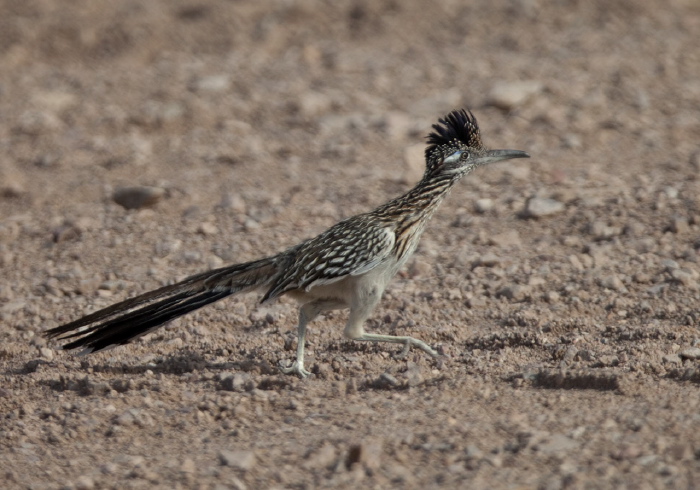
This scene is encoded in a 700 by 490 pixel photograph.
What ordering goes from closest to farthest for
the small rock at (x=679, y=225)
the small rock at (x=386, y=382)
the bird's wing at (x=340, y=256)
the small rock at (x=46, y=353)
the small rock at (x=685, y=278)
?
the small rock at (x=386, y=382) < the bird's wing at (x=340, y=256) < the small rock at (x=46, y=353) < the small rock at (x=685, y=278) < the small rock at (x=679, y=225)

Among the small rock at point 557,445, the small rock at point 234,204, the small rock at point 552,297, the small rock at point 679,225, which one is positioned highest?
the small rock at point 234,204

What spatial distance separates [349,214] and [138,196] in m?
1.97

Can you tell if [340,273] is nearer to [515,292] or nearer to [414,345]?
[414,345]

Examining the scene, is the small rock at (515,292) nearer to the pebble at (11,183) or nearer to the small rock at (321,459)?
the small rock at (321,459)

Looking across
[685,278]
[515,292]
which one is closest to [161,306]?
[515,292]

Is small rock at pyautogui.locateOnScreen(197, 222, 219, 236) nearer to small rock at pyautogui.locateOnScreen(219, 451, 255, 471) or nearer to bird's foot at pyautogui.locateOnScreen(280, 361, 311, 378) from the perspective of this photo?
bird's foot at pyautogui.locateOnScreen(280, 361, 311, 378)

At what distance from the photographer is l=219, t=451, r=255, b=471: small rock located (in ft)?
17.1

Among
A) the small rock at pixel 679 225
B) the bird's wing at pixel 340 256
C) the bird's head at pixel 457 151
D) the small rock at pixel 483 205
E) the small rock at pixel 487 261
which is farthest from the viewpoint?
the small rock at pixel 483 205

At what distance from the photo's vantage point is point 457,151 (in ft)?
22.4

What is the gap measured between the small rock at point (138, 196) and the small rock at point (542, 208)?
10.9 feet

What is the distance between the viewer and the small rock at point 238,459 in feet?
17.1

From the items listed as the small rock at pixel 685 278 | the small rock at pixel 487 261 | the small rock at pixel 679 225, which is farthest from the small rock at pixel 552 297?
the small rock at pixel 679 225

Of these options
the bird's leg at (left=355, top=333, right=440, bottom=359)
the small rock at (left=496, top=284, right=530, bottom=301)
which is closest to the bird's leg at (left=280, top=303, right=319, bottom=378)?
the bird's leg at (left=355, top=333, right=440, bottom=359)

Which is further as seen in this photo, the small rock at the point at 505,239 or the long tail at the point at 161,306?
the small rock at the point at 505,239
